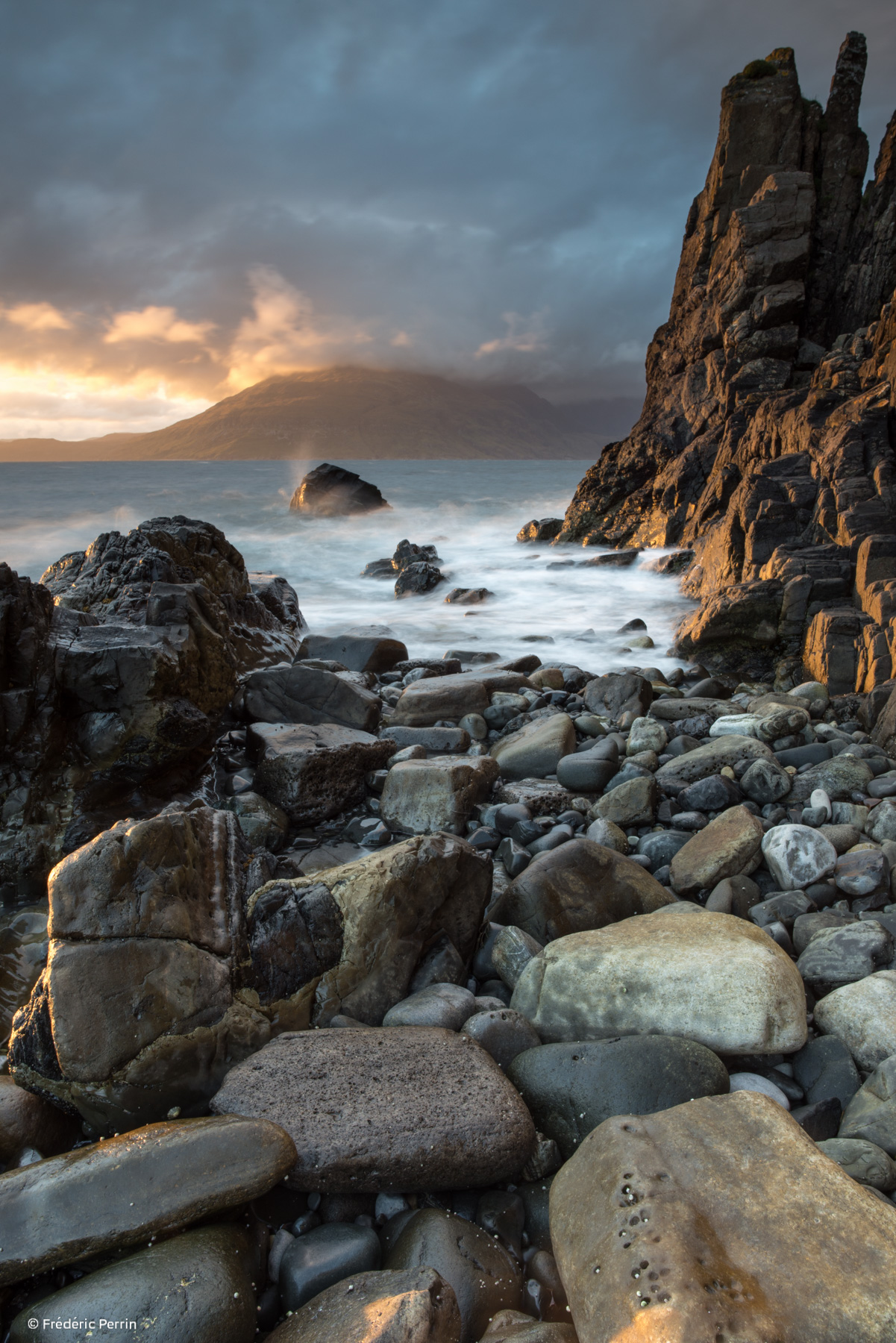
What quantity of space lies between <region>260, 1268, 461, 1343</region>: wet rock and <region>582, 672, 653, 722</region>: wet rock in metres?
4.54

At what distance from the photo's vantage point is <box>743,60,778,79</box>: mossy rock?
17.4m

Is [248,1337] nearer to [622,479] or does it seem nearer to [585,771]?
[585,771]

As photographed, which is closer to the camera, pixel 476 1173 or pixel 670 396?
pixel 476 1173

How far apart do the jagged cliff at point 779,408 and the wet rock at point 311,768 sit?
163 inches

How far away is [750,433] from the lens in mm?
11844

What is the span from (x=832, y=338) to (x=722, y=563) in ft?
31.8

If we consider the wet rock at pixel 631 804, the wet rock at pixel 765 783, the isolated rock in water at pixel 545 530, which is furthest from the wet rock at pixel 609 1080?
the isolated rock in water at pixel 545 530

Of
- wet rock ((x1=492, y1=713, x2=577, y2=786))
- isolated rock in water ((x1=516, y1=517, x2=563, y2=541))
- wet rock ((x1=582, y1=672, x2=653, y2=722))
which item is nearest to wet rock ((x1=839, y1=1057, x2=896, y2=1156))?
wet rock ((x1=492, y1=713, x2=577, y2=786))

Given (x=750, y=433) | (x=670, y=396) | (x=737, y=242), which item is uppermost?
(x=737, y=242)

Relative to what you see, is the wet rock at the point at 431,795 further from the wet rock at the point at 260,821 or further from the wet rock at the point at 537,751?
the wet rock at the point at 260,821

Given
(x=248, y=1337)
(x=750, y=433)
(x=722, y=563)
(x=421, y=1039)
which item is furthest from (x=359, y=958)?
(x=750, y=433)

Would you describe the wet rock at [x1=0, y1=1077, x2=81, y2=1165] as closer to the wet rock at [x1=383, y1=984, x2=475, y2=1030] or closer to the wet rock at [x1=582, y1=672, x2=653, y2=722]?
the wet rock at [x1=383, y1=984, x2=475, y2=1030]

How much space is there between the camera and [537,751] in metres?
4.86

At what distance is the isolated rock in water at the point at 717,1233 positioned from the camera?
1.38 metres
